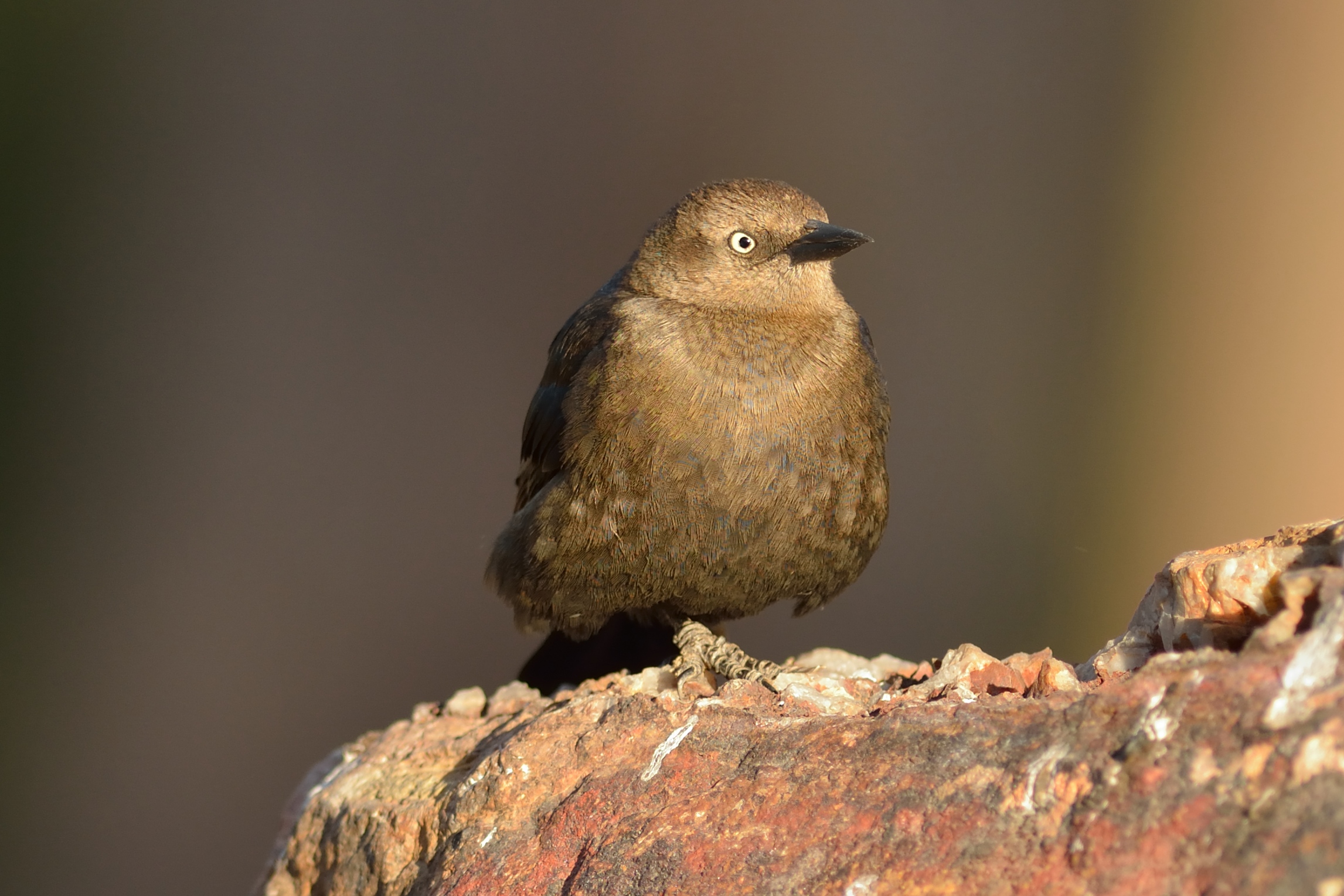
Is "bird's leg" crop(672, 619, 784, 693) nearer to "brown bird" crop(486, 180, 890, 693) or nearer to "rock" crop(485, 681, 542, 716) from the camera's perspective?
"brown bird" crop(486, 180, 890, 693)

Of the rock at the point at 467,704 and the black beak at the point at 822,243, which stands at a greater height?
the black beak at the point at 822,243

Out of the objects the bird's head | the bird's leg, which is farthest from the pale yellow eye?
the bird's leg

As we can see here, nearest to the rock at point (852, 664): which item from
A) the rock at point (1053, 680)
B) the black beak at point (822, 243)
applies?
the rock at point (1053, 680)

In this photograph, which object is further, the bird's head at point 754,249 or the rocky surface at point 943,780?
the bird's head at point 754,249

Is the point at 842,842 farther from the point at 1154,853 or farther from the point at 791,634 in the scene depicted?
the point at 791,634

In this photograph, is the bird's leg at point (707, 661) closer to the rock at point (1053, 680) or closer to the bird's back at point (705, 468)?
the bird's back at point (705, 468)

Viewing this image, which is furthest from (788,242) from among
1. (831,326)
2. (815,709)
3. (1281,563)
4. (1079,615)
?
(1079,615)

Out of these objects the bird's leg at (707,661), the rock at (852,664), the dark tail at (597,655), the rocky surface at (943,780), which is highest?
the rocky surface at (943,780)
